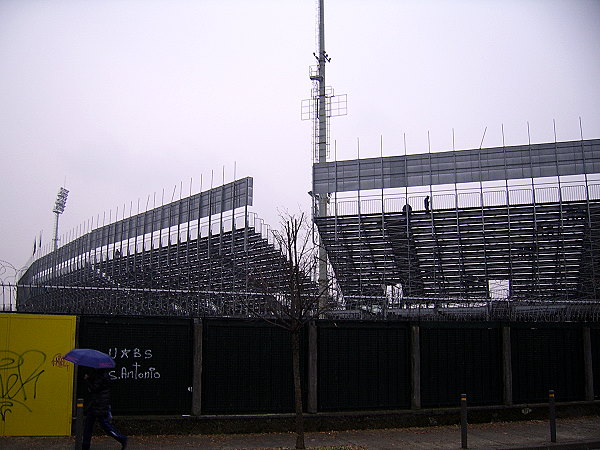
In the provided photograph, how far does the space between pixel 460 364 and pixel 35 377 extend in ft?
30.1

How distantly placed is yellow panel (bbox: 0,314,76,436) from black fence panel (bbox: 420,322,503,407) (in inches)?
300

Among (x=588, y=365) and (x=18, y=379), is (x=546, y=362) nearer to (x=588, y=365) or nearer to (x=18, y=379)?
(x=588, y=365)

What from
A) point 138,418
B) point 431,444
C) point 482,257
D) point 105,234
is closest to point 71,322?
point 138,418

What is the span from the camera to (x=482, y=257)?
115 feet

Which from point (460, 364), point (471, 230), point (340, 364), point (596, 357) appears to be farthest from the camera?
point (471, 230)

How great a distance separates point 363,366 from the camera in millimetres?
14117

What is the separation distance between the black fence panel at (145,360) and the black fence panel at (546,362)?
7905mm

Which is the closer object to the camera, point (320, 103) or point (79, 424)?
point (79, 424)

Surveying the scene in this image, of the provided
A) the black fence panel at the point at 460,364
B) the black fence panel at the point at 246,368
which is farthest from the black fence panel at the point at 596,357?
the black fence panel at the point at 246,368

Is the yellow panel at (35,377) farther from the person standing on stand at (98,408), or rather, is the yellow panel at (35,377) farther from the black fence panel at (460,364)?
the black fence panel at (460,364)

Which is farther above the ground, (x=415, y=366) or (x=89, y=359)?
(x=89, y=359)

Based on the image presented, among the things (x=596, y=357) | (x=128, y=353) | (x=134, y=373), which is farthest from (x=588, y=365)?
(x=128, y=353)

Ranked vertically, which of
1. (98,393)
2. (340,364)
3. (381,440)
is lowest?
(381,440)

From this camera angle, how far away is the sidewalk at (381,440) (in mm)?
11617
